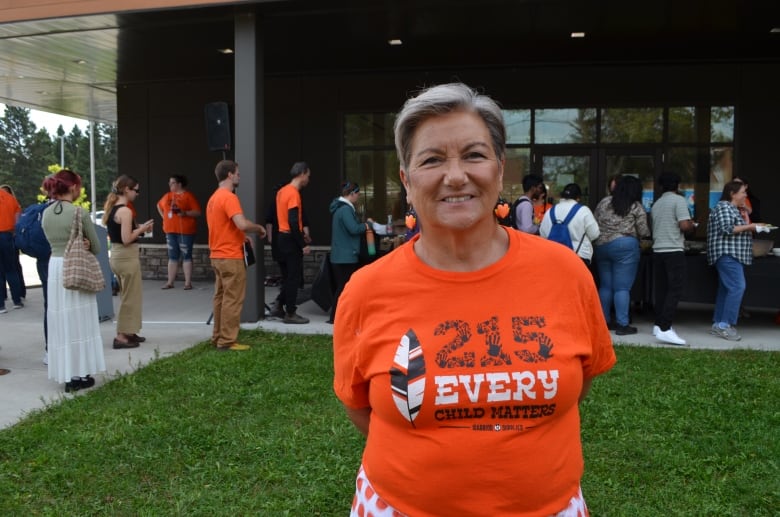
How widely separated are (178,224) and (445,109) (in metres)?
11.8

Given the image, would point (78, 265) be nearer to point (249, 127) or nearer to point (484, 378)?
point (249, 127)

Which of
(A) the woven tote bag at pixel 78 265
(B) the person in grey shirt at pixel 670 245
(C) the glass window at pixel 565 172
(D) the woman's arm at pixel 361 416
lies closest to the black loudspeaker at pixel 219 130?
(A) the woven tote bag at pixel 78 265

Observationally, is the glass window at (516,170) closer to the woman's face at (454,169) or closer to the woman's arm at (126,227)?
the woman's arm at (126,227)

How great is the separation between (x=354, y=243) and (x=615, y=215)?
3.25 meters

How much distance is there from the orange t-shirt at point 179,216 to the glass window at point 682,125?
9267 mm

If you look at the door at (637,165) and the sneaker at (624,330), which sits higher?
the door at (637,165)

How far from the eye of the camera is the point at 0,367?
273 inches

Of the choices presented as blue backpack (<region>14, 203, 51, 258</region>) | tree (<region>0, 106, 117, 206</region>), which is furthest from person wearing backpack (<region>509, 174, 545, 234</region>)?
tree (<region>0, 106, 117, 206</region>)

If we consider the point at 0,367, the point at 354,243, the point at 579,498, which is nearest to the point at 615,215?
the point at 354,243

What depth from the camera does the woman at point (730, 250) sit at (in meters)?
7.54

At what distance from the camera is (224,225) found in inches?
282

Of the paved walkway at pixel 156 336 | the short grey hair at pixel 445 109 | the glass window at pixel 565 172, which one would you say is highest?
the glass window at pixel 565 172

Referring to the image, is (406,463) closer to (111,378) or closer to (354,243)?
(111,378)

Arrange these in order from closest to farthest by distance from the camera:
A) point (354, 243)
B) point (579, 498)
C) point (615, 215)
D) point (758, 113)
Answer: point (579, 498), point (615, 215), point (354, 243), point (758, 113)
